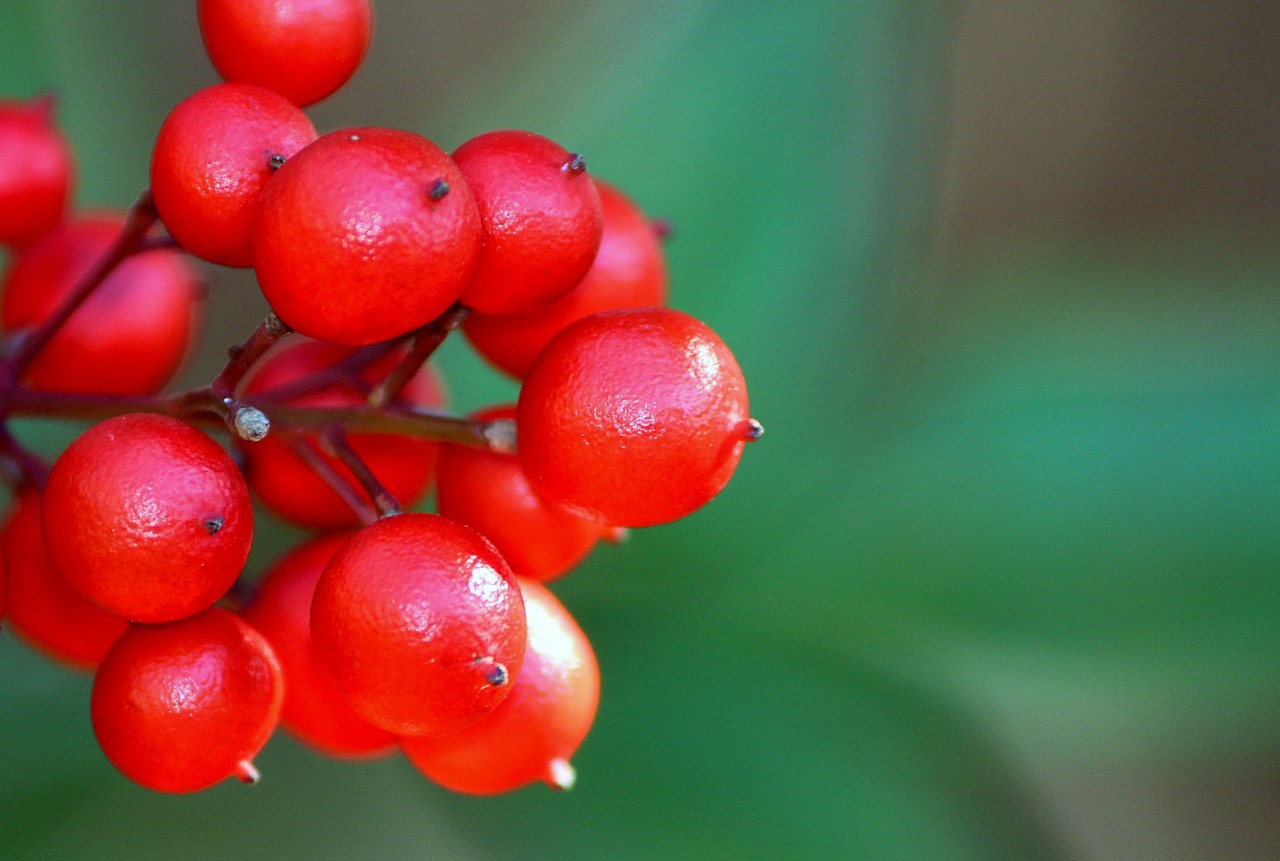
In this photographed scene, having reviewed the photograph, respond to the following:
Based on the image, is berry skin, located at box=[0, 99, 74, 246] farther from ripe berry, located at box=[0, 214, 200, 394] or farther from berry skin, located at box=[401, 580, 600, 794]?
berry skin, located at box=[401, 580, 600, 794]

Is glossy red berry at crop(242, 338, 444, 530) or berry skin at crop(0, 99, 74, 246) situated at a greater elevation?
berry skin at crop(0, 99, 74, 246)

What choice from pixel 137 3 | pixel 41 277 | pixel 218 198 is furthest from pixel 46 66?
pixel 218 198

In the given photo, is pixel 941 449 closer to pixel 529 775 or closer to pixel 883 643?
pixel 883 643

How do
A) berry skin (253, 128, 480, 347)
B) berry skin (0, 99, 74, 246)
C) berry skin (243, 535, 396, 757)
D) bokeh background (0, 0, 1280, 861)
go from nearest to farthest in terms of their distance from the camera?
berry skin (253, 128, 480, 347), berry skin (243, 535, 396, 757), berry skin (0, 99, 74, 246), bokeh background (0, 0, 1280, 861)

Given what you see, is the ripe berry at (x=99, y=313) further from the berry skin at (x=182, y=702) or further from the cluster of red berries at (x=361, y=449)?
the berry skin at (x=182, y=702)

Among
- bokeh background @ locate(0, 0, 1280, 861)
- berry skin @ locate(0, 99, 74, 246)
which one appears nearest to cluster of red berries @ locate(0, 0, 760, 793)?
berry skin @ locate(0, 99, 74, 246)

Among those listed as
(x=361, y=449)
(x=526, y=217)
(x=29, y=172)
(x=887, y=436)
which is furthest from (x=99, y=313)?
(x=887, y=436)
